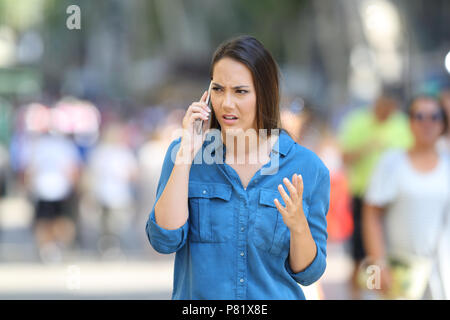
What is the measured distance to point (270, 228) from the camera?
2699mm

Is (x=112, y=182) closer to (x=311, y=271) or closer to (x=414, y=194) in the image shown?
(x=414, y=194)

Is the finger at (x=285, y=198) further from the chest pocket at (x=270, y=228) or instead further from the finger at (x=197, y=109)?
the finger at (x=197, y=109)

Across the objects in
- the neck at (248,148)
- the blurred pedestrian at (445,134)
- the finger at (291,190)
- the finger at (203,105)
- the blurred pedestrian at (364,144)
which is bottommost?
the finger at (291,190)

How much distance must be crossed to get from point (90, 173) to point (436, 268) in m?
7.26

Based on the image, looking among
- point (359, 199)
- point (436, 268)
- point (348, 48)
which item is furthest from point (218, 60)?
point (348, 48)

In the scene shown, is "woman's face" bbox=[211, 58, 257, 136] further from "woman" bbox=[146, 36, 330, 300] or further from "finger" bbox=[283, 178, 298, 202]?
"finger" bbox=[283, 178, 298, 202]

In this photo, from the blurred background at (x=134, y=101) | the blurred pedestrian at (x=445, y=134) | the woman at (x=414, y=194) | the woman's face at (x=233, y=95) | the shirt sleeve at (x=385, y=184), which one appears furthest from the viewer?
the blurred background at (x=134, y=101)

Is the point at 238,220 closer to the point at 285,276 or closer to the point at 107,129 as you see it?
the point at 285,276

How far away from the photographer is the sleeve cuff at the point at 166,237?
2.66 meters

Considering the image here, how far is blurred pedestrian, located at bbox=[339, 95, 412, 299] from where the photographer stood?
745 centimetres

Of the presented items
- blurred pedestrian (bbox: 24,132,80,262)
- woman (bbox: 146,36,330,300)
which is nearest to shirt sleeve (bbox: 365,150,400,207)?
woman (bbox: 146,36,330,300)

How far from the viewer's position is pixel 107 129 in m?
11.0

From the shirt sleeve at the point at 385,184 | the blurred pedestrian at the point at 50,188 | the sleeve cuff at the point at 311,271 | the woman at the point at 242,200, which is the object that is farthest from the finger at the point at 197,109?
the blurred pedestrian at the point at 50,188

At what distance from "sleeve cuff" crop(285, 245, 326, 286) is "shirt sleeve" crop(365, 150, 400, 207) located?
6.86ft
